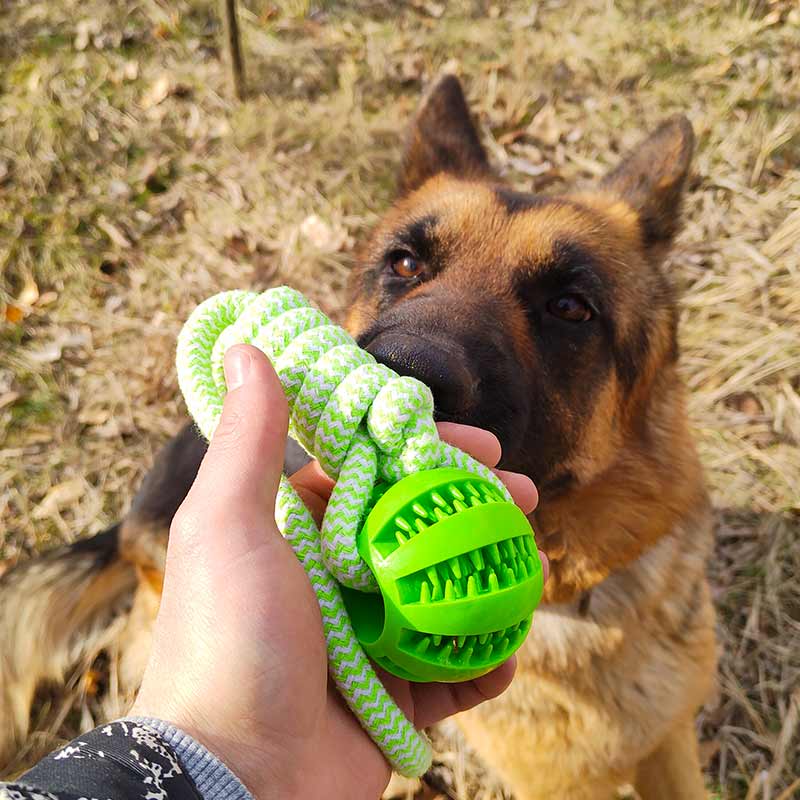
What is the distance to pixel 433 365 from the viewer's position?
1.47 m

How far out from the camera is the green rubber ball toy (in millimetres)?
1041

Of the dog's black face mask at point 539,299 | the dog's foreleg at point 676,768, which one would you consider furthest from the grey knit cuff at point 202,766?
the dog's foreleg at point 676,768

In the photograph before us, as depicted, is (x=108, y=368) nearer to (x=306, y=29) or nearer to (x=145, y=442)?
(x=145, y=442)

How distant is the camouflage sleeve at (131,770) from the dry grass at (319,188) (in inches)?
96.7

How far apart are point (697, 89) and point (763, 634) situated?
3614 millimetres

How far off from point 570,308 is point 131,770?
1699 millimetres

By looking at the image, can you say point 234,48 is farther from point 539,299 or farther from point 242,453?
point 242,453

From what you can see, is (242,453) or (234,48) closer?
(242,453)

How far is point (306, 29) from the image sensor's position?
16.6 feet

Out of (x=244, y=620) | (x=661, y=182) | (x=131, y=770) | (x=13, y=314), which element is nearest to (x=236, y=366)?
(x=244, y=620)

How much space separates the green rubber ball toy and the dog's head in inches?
25.6

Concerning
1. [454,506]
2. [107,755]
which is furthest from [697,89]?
[107,755]

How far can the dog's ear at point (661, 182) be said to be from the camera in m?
2.57

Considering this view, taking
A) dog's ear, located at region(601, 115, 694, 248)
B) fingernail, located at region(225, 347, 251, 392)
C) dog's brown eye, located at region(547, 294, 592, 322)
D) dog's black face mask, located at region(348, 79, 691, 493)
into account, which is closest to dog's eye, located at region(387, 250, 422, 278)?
dog's black face mask, located at region(348, 79, 691, 493)
